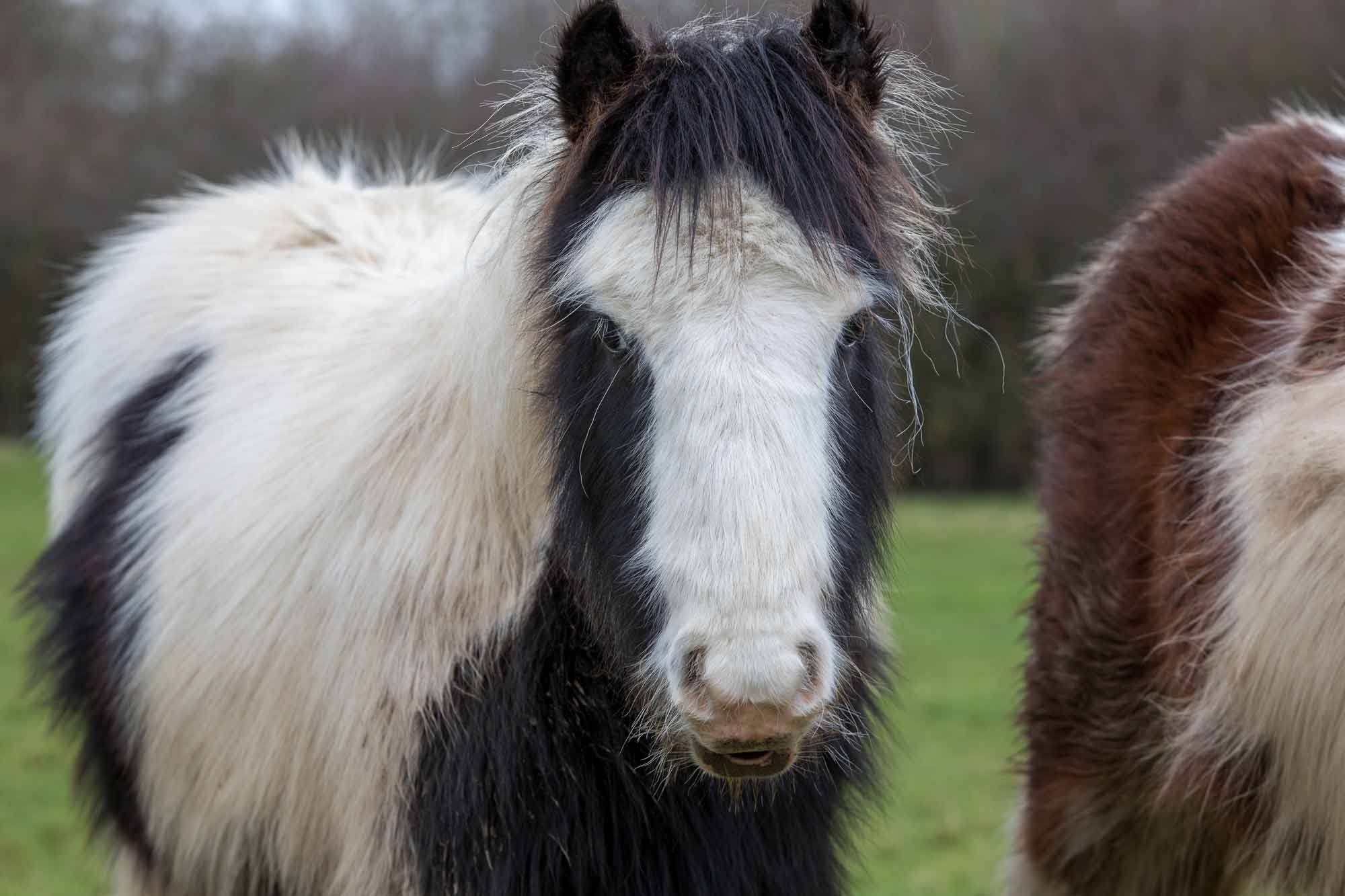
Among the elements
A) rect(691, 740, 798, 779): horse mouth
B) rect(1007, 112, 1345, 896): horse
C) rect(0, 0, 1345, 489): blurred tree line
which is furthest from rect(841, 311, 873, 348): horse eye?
rect(0, 0, 1345, 489): blurred tree line

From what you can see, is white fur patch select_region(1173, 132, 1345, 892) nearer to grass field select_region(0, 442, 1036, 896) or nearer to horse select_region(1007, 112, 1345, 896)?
horse select_region(1007, 112, 1345, 896)

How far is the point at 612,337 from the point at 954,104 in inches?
614

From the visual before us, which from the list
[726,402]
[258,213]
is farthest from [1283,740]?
[258,213]

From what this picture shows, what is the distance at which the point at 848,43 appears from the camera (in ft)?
8.38

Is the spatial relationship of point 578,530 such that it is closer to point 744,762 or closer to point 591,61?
point 744,762

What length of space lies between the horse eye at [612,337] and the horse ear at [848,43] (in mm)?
681

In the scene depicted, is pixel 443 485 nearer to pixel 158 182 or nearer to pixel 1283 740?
pixel 1283 740

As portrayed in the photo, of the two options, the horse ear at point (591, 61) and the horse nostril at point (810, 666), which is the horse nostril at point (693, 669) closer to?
the horse nostril at point (810, 666)

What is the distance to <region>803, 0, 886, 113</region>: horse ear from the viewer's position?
8.30ft

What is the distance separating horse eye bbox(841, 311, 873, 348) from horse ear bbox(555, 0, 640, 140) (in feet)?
2.04

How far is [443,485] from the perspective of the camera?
2.75 meters

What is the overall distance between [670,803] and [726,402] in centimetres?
92

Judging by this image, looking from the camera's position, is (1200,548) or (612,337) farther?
(1200,548)

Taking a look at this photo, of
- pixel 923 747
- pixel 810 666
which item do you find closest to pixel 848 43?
pixel 810 666
